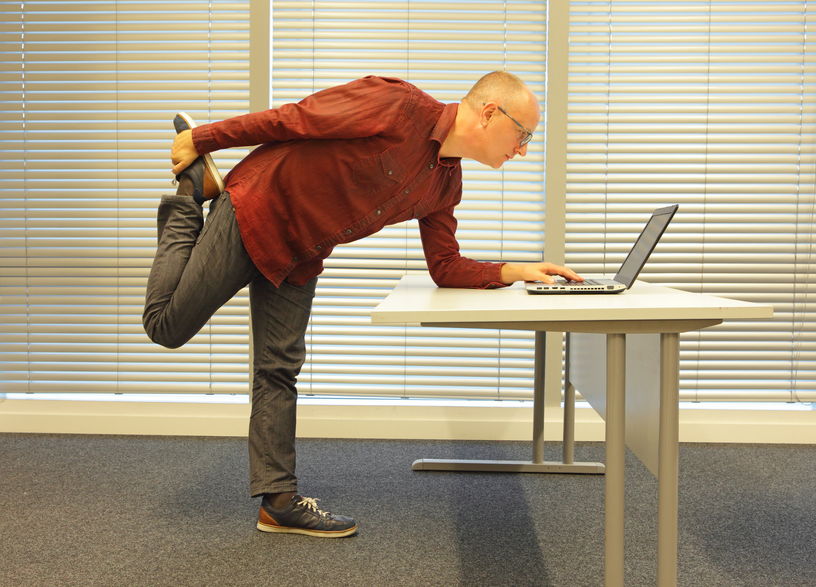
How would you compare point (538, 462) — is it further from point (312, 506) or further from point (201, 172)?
point (201, 172)

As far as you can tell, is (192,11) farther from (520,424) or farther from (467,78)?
(520,424)

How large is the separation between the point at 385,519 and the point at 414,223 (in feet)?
4.72

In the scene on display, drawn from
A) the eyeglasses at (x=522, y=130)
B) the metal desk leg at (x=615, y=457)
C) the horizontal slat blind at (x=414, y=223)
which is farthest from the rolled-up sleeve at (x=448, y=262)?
the horizontal slat blind at (x=414, y=223)

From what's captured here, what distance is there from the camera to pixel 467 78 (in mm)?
3229

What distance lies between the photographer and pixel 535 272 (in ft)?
6.25

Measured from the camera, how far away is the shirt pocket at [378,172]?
73.3 inches

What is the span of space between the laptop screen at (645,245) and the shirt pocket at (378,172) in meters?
0.62

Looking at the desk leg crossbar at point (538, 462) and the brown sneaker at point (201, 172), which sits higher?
the brown sneaker at point (201, 172)

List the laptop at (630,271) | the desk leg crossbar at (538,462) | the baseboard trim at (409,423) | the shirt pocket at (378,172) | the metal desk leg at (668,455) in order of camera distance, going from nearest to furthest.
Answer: the metal desk leg at (668,455)
the laptop at (630,271)
the shirt pocket at (378,172)
the desk leg crossbar at (538,462)
the baseboard trim at (409,423)

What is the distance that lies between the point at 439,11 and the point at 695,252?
1.50 metres

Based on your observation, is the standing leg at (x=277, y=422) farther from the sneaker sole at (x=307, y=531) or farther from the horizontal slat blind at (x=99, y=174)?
the horizontal slat blind at (x=99, y=174)

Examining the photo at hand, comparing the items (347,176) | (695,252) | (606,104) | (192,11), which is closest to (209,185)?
(347,176)

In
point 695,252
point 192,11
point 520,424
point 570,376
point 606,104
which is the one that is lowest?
point 520,424

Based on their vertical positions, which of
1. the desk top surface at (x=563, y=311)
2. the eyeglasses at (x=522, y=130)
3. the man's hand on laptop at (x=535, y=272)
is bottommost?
the desk top surface at (x=563, y=311)
